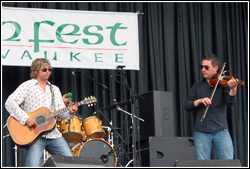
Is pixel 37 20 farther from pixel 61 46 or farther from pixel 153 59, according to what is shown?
pixel 153 59

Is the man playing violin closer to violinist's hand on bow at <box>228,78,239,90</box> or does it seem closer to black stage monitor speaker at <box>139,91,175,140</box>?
violinist's hand on bow at <box>228,78,239,90</box>

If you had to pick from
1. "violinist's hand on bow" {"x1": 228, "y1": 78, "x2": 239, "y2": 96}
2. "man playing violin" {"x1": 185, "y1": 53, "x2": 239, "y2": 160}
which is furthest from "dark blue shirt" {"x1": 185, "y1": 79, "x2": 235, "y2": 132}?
"violinist's hand on bow" {"x1": 228, "y1": 78, "x2": 239, "y2": 96}

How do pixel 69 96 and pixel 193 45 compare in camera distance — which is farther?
pixel 193 45

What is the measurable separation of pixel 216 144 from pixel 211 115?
35 centimetres

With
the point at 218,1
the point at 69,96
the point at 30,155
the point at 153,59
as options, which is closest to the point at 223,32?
the point at 218,1

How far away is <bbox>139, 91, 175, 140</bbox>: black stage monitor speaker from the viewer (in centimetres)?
770

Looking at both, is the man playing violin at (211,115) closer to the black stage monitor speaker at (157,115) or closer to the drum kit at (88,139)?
the black stage monitor speaker at (157,115)

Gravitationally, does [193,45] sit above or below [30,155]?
above

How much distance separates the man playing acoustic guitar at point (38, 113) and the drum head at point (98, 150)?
156 centimetres

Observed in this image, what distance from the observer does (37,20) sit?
27.2ft

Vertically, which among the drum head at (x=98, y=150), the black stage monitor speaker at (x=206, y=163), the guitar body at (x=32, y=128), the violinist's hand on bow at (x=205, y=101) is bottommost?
the drum head at (x=98, y=150)

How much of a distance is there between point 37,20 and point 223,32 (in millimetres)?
3392

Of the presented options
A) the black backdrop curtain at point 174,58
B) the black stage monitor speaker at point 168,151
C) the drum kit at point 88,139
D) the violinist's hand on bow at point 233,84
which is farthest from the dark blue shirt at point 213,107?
the black backdrop curtain at point 174,58

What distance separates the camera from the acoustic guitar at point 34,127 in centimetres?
605
